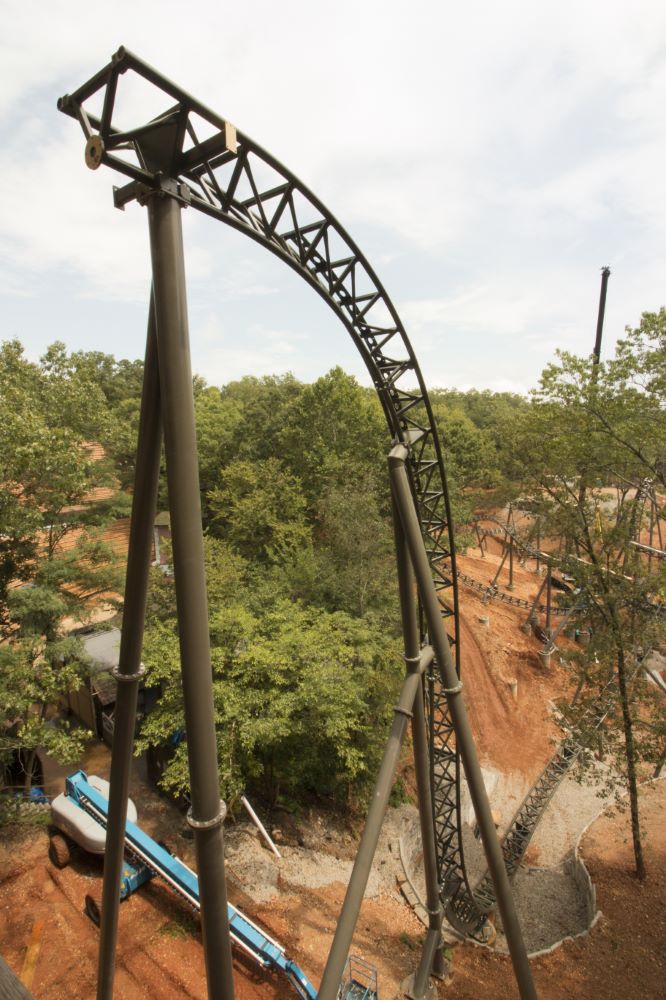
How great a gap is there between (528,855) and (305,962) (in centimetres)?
815

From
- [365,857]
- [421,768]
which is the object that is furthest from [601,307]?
[365,857]

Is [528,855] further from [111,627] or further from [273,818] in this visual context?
[111,627]

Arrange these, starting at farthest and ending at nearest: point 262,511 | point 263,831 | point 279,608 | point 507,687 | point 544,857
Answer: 1. point 262,511
2. point 507,687
3. point 279,608
4. point 544,857
5. point 263,831

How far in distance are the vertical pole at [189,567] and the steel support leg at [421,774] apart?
3510 mm

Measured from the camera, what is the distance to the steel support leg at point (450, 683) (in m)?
6.50

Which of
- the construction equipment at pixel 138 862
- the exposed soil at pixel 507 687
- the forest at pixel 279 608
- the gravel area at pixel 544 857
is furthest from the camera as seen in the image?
→ the exposed soil at pixel 507 687

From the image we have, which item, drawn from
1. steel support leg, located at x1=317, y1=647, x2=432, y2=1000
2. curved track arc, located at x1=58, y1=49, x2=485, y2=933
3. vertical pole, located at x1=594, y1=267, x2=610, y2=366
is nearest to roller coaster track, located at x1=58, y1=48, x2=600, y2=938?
→ curved track arc, located at x1=58, y1=49, x2=485, y2=933

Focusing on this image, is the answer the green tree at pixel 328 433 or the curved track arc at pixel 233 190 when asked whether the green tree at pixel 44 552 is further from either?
the green tree at pixel 328 433

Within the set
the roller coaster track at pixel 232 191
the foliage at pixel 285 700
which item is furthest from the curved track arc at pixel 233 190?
the foliage at pixel 285 700

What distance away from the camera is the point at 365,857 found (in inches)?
222

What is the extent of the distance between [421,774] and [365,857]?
95.0 inches

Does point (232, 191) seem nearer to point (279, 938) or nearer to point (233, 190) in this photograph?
point (233, 190)

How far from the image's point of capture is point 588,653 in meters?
13.2

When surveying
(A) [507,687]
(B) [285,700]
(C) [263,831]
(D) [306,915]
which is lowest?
(D) [306,915]
